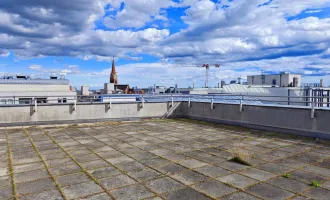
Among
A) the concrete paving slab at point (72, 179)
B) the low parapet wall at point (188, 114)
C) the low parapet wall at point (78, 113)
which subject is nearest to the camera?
the concrete paving slab at point (72, 179)

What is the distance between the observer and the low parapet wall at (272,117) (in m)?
8.03

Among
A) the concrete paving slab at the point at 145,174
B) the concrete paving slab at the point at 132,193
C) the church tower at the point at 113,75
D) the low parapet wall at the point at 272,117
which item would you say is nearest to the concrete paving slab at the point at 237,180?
the concrete paving slab at the point at 145,174

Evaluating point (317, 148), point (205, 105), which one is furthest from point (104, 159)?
point (205, 105)

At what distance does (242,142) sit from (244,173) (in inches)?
117

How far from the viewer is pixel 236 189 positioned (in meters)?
4.13

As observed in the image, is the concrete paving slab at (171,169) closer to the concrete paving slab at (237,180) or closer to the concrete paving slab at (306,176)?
the concrete paving slab at (237,180)

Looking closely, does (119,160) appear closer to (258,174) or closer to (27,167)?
(27,167)

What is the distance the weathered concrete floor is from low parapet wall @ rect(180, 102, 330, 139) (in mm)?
604

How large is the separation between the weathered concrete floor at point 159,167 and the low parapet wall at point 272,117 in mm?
604

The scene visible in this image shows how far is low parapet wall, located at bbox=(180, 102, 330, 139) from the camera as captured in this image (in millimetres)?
8031

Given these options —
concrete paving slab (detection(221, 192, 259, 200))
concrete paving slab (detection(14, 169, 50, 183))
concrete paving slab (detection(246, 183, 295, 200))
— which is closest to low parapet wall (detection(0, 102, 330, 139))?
concrete paving slab (detection(246, 183, 295, 200))

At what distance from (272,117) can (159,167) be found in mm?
5898

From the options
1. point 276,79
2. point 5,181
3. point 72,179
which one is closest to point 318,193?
point 72,179

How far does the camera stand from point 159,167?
529 cm
